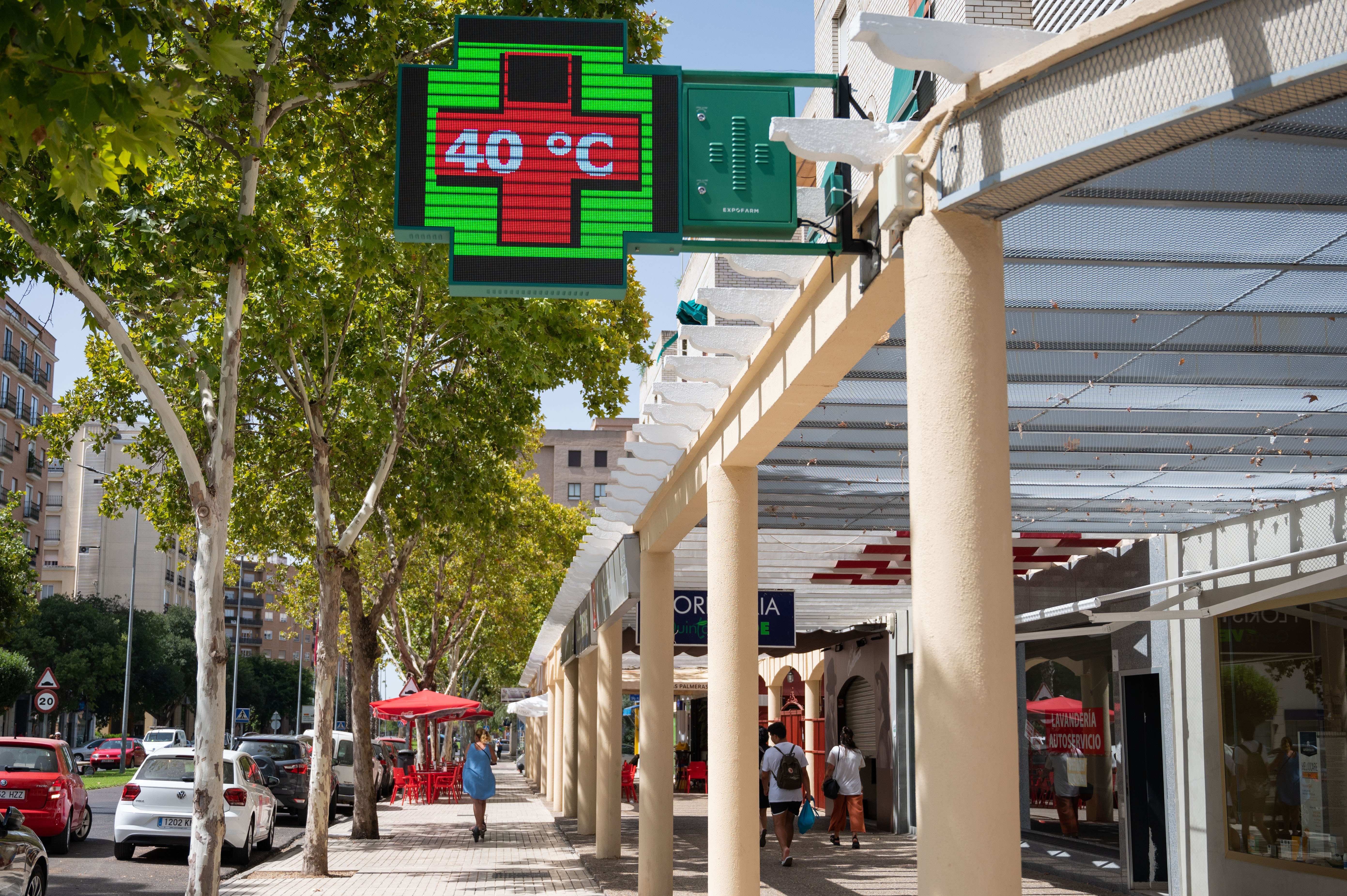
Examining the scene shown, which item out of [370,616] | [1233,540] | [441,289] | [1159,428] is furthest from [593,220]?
[370,616]

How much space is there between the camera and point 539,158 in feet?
19.1

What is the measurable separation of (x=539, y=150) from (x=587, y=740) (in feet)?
62.7

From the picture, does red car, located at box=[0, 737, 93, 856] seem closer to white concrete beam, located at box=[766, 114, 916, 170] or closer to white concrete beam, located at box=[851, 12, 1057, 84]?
white concrete beam, located at box=[766, 114, 916, 170]

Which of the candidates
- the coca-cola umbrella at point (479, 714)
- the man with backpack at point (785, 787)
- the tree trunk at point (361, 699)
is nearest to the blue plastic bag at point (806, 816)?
the man with backpack at point (785, 787)

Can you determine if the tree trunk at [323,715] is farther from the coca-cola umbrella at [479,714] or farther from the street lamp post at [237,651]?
the coca-cola umbrella at [479,714]

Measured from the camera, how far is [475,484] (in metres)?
20.7

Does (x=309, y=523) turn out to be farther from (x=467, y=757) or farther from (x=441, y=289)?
(x=441, y=289)

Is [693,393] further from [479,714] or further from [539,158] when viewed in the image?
[479,714]

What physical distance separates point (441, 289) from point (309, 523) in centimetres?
919

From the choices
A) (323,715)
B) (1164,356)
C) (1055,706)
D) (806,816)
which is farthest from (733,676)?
(1055,706)

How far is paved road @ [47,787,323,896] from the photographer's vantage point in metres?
14.5

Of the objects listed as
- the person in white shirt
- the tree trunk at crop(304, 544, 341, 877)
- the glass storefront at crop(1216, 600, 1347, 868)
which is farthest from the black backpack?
the glass storefront at crop(1216, 600, 1347, 868)

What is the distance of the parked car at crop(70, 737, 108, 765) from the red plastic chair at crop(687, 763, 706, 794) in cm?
2962

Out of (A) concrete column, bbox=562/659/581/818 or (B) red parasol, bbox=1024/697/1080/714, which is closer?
(B) red parasol, bbox=1024/697/1080/714
